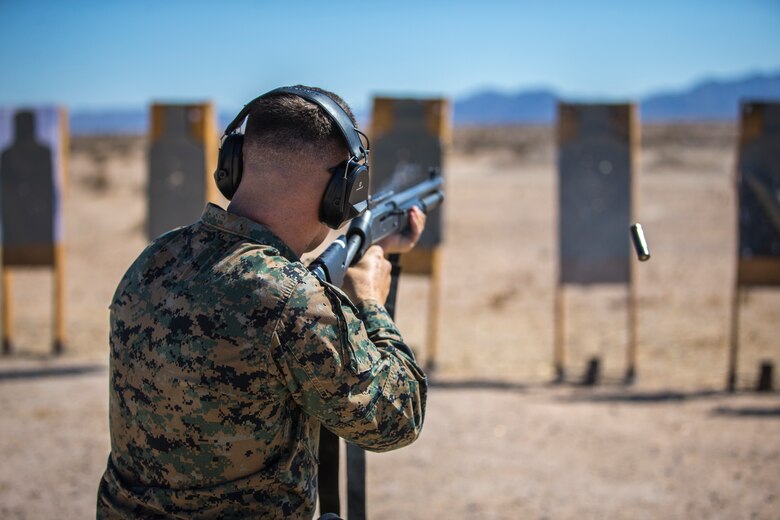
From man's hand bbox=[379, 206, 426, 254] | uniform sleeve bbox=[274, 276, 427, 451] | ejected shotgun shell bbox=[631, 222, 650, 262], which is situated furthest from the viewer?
man's hand bbox=[379, 206, 426, 254]

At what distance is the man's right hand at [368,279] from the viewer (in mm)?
1839

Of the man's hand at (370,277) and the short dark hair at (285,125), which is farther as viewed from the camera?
the man's hand at (370,277)

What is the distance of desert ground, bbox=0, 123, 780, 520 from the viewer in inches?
159

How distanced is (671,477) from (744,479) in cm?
39

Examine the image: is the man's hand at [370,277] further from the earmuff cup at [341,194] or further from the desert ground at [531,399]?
the desert ground at [531,399]

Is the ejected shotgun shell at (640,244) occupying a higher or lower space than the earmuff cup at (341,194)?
lower

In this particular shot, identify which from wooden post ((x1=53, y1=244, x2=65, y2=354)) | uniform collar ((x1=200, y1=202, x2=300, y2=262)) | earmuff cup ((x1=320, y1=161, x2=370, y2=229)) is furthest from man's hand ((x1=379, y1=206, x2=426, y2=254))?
wooden post ((x1=53, y1=244, x2=65, y2=354))

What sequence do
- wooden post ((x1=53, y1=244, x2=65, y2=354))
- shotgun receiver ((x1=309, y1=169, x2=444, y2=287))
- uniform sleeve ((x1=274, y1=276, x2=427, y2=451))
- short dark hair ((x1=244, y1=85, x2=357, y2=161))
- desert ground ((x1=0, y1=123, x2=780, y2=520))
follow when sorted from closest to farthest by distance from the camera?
uniform sleeve ((x1=274, y1=276, x2=427, y2=451)) < short dark hair ((x1=244, y1=85, x2=357, y2=161)) < shotgun receiver ((x1=309, y1=169, x2=444, y2=287)) < desert ground ((x1=0, y1=123, x2=780, y2=520)) < wooden post ((x1=53, y1=244, x2=65, y2=354))

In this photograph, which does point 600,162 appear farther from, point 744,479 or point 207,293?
point 207,293

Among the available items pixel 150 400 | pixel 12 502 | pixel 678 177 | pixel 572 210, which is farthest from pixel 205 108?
pixel 678 177

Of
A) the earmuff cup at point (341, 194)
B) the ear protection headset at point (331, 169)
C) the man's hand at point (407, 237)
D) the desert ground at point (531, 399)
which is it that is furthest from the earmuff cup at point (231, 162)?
the desert ground at point (531, 399)

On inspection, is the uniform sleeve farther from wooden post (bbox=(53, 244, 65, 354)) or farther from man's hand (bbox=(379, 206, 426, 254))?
wooden post (bbox=(53, 244, 65, 354))

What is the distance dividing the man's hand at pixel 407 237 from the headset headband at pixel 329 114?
2.23 ft

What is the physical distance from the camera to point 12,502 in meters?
3.99
